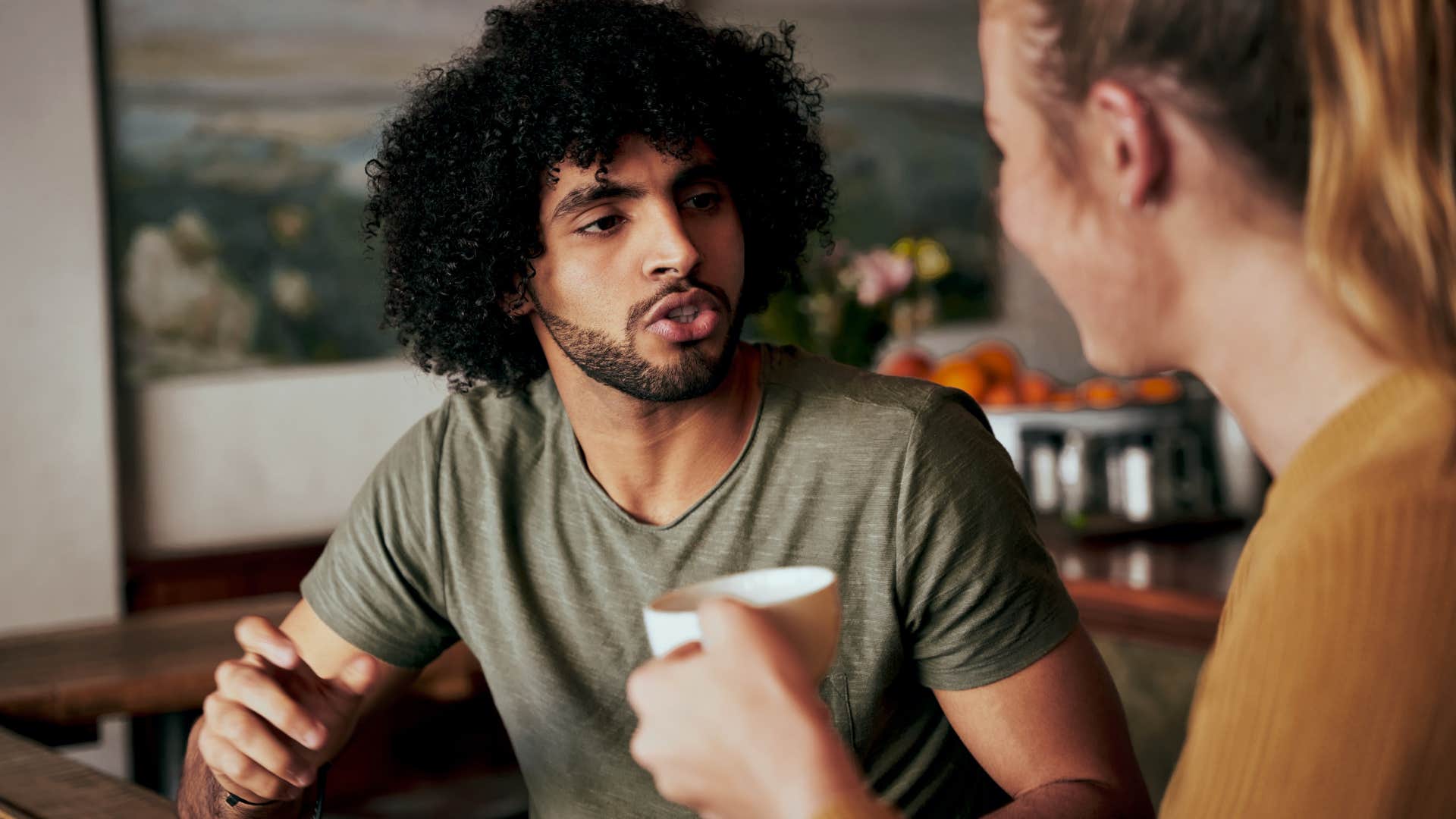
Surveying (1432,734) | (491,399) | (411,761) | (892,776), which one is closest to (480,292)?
(491,399)

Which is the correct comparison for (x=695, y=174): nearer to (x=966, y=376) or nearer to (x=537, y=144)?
(x=537, y=144)

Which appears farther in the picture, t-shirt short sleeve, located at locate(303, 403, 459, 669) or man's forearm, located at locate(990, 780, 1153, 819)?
t-shirt short sleeve, located at locate(303, 403, 459, 669)

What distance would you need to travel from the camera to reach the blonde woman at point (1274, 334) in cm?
72

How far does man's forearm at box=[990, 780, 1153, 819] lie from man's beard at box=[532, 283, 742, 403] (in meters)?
0.54

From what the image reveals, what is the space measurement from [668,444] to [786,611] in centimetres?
72

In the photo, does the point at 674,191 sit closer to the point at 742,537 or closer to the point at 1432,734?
the point at 742,537

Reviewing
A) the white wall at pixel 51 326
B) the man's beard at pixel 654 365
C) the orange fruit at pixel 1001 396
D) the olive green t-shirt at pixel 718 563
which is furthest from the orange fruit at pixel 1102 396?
the white wall at pixel 51 326

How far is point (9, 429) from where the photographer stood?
3.85 meters

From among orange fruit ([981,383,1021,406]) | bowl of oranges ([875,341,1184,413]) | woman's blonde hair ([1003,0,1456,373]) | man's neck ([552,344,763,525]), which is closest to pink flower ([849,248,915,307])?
bowl of oranges ([875,341,1184,413])

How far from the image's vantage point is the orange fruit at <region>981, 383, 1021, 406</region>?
327 centimetres

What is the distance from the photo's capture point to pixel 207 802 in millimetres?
1450

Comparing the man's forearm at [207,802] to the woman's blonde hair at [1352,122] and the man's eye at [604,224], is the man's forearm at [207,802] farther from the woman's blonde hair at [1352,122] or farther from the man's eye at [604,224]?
the woman's blonde hair at [1352,122]

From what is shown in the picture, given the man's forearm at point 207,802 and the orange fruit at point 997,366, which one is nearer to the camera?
the man's forearm at point 207,802

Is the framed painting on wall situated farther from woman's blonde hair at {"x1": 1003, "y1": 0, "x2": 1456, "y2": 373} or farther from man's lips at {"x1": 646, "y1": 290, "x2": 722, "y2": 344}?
woman's blonde hair at {"x1": 1003, "y1": 0, "x2": 1456, "y2": 373}
